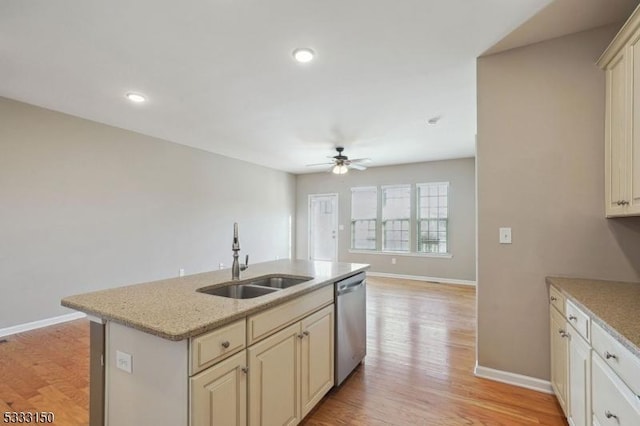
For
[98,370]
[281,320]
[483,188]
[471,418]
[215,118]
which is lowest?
[471,418]

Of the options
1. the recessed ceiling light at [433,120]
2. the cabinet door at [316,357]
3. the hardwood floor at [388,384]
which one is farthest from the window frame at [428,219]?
the cabinet door at [316,357]

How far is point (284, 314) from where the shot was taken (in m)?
1.74

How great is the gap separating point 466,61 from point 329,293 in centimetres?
228

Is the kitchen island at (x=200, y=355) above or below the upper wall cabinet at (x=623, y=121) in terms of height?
below

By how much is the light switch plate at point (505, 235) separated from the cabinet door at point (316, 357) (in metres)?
1.50

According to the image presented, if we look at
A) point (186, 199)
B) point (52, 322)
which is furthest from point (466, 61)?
point (52, 322)

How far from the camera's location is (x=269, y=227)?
7.51 m

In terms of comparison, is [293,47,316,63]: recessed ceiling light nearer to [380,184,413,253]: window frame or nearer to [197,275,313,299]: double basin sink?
[197,275,313,299]: double basin sink

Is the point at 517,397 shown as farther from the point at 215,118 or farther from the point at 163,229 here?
the point at 163,229

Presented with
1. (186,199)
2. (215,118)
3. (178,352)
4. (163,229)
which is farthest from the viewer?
(186,199)

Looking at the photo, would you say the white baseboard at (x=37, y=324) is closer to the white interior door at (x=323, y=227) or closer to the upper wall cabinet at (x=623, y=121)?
the upper wall cabinet at (x=623, y=121)

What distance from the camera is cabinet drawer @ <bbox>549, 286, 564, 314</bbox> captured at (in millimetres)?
1981

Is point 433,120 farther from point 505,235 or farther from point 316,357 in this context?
point 316,357

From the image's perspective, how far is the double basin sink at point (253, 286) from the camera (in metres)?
2.04
